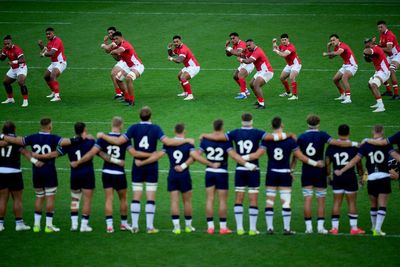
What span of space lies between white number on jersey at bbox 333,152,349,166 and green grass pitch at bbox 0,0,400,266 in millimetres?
1473

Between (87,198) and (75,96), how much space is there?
1250cm

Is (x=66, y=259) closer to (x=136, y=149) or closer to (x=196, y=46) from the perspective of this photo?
(x=136, y=149)

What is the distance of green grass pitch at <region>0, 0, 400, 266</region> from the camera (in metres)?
15.9

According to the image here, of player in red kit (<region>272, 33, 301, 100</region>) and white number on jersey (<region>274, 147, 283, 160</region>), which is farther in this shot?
player in red kit (<region>272, 33, 301, 100</region>)

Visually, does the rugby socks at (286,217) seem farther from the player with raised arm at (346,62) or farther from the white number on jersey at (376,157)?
the player with raised arm at (346,62)

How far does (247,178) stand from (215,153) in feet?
2.66

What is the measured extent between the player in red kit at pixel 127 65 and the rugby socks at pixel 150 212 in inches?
417

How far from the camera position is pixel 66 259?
1569 cm

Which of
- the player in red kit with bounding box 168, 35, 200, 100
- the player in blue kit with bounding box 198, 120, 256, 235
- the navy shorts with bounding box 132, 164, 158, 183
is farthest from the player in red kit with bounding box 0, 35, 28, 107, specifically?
the player in blue kit with bounding box 198, 120, 256, 235

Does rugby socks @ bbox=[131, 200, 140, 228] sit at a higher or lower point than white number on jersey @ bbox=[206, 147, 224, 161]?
lower

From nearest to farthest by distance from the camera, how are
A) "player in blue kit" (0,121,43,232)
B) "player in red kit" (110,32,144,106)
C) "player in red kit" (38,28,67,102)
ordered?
"player in blue kit" (0,121,43,232) < "player in red kit" (110,32,144,106) < "player in red kit" (38,28,67,102)

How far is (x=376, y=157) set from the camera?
1670cm

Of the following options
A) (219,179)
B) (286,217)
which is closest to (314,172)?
(286,217)

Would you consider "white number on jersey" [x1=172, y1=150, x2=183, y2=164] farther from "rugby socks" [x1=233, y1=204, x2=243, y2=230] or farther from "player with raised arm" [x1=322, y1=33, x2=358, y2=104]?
"player with raised arm" [x1=322, y1=33, x2=358, y2=104]
